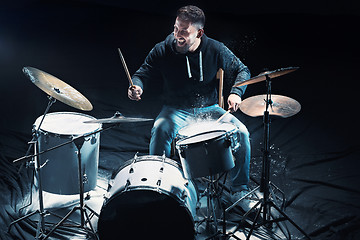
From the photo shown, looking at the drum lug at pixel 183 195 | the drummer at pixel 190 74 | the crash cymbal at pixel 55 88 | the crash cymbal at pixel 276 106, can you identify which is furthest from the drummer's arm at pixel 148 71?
the drum lug at pixel 183 195

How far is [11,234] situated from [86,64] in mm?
2786

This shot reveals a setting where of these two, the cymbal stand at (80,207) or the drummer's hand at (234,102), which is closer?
the cymbal stand at (80,207)

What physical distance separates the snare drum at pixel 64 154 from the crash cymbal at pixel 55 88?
309 mm

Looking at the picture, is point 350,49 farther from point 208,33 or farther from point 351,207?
point 351,207

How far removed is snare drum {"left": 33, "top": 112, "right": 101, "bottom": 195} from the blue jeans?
0.44 metres

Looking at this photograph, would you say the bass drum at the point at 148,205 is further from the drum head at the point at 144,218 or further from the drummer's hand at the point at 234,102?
the drummer's hand at the point at 234,102

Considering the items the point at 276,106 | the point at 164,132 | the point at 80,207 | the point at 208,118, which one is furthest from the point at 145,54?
the point at 80,207

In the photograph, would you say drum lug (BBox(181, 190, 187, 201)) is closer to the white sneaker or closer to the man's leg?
the man's leg

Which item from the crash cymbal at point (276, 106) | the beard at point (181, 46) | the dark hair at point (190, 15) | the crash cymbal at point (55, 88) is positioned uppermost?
the dark hair at point (190, 15)

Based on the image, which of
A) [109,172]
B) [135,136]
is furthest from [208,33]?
[109,172]

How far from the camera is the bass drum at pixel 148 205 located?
2.00 m

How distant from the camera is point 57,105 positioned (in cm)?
439

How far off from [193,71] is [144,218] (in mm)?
1315

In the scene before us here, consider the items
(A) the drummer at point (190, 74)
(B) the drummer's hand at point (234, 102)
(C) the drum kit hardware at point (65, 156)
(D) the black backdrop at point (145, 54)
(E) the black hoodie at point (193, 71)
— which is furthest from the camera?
(D) the black backdrop at point (145, 54)
